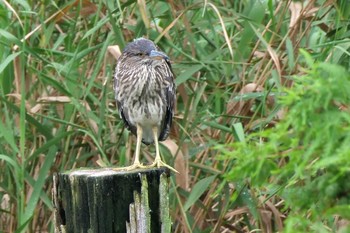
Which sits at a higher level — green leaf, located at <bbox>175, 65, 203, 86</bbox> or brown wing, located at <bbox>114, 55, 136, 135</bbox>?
green leaf, located at <bbox>175, 65, 203, 86</bbox>

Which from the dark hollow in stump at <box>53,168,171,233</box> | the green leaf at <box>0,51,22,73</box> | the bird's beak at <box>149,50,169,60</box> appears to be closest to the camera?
the dark hollow in stump at <box>53,168,171,233</box>

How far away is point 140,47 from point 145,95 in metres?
0.27

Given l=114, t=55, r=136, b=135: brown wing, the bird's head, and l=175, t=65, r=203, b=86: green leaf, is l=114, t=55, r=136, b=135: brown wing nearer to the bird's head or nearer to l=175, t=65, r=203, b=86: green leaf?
the bird's head

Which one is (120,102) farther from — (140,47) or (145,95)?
(140,47)

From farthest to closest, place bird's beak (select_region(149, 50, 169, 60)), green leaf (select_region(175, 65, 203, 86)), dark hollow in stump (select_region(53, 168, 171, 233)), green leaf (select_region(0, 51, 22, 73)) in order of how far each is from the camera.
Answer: green leaf (select_region(175, 65, 203, 86)) < bird's beak (select_region(149, 50, 169, 60)) < green leaf (select_region(0, 51, 22, 73)) < dark hollow in stump (select_region(53, 168, 171, 233))

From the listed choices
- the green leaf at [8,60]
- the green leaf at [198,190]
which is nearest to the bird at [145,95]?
the green leaf at [198,190]

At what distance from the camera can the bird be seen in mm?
3996

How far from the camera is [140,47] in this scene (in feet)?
12.8

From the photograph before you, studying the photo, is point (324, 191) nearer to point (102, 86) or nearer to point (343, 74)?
point (343, 74)

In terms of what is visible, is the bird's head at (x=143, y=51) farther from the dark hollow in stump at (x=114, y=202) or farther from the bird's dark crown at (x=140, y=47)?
the dark hollow in stump at (x=114, y=202)

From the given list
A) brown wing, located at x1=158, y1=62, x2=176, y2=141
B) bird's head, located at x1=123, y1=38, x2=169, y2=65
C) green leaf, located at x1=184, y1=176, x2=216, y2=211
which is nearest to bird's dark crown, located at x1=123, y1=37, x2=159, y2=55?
bird's head, located at x1=123, y1=38, x2=169, y2=65

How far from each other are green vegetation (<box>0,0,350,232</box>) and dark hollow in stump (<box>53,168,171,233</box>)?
3.22ft

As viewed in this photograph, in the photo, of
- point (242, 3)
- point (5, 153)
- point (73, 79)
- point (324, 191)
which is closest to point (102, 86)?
point (73, 79)

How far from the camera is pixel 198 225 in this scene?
4.04m
